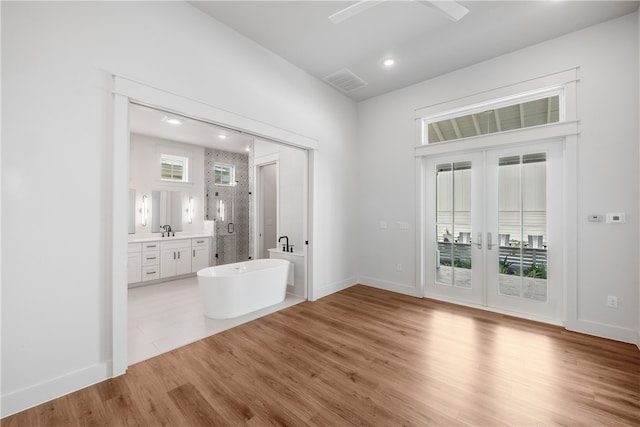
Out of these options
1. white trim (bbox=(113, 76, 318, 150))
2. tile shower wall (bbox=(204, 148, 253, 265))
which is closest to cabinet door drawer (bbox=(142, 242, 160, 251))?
tile shower wall (bbox=(204, 148, 253, 265))

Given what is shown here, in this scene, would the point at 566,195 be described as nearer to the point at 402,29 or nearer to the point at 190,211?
the point at 402,29

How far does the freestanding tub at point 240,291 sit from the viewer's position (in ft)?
11.1

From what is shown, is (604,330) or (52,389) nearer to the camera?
(52,389)

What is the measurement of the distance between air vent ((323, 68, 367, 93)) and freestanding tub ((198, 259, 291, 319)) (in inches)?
117

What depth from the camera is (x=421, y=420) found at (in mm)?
A: 1724

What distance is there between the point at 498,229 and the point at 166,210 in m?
6.35

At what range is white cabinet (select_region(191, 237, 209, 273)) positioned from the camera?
584 cm

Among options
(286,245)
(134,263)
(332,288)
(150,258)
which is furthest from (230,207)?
(332,288)

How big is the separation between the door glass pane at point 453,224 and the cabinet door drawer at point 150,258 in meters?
5.14

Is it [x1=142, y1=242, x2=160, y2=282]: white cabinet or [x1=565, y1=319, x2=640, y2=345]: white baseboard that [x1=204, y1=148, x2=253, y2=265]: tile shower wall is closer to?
[x1=142, y1=242, x2=160, y2=282]: white cabinet

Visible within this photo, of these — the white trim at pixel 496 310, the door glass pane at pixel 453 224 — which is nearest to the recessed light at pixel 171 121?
the door glass pane at pixel 453 224

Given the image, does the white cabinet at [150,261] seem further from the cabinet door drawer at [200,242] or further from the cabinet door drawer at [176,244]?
the cabinet door drawer at [200,242]

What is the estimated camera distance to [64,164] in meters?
2.00

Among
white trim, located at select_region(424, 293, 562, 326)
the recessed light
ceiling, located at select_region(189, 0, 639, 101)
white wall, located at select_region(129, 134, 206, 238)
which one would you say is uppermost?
ceiling, located at select_region(189, 0, 639, 101)
